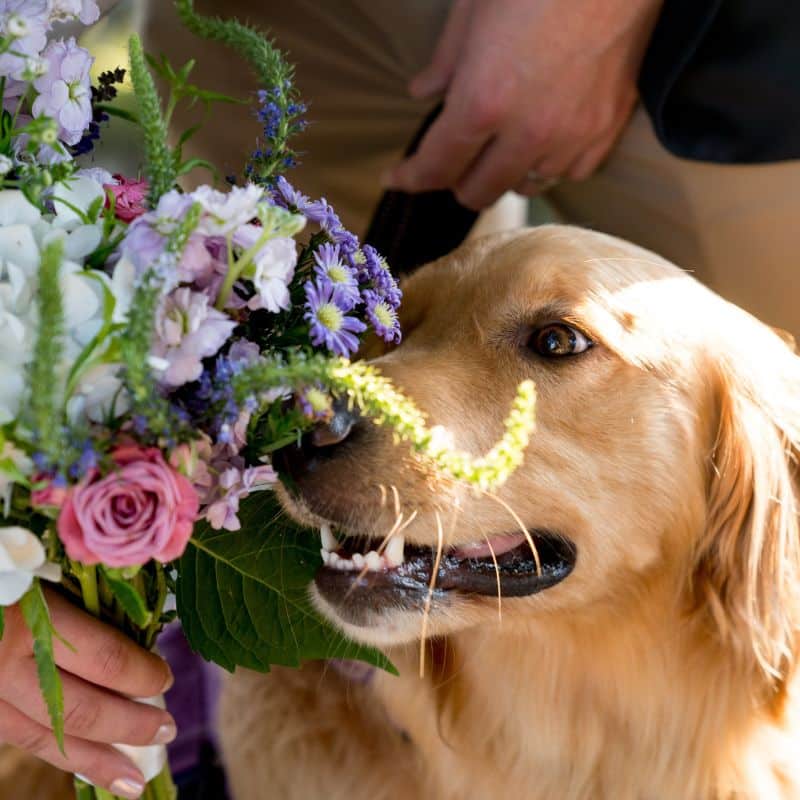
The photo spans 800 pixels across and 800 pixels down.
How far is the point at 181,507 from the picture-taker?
963 mm

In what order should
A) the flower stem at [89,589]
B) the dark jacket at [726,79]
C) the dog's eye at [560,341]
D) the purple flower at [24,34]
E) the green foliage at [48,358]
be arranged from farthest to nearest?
1. the dark jacket at [726,79]
2. the dog's eye at [560,341]
3. the flower stem at [89,589]
4. the purple flower at [24,34]
5. the green foliage at [48,358]

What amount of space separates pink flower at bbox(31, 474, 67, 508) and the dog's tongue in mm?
720

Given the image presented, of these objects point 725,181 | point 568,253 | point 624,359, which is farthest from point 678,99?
point 624,359

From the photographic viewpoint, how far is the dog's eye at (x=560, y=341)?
1.55 m

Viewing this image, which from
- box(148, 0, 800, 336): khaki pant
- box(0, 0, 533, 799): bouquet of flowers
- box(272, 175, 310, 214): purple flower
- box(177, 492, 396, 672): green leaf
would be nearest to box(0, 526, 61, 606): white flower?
box(0, 0, 533, 799): bouquet of flowers

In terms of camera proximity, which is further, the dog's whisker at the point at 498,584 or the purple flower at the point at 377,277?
the dog's whisker at the point at 498,584

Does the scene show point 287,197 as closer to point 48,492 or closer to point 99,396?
point 99,396

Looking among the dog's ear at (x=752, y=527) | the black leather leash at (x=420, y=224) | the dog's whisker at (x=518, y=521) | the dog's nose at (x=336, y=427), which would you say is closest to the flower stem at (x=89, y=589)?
the dog's nose at (x=336, y=427)

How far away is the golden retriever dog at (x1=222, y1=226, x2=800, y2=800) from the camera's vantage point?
1457 millimetres

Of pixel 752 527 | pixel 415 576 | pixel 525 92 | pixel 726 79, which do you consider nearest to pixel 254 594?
pixel 415 576

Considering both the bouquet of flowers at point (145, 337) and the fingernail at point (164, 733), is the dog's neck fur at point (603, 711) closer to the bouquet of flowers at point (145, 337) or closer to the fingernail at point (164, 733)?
the fingernail at point (164, 733)

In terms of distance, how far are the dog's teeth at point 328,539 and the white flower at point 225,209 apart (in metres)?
0.56

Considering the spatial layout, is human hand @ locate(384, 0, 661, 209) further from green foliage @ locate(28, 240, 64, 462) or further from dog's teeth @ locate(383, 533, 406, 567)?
green foliage @ locate(28, 240, 64, 462)

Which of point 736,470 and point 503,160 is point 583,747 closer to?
point 736,470
